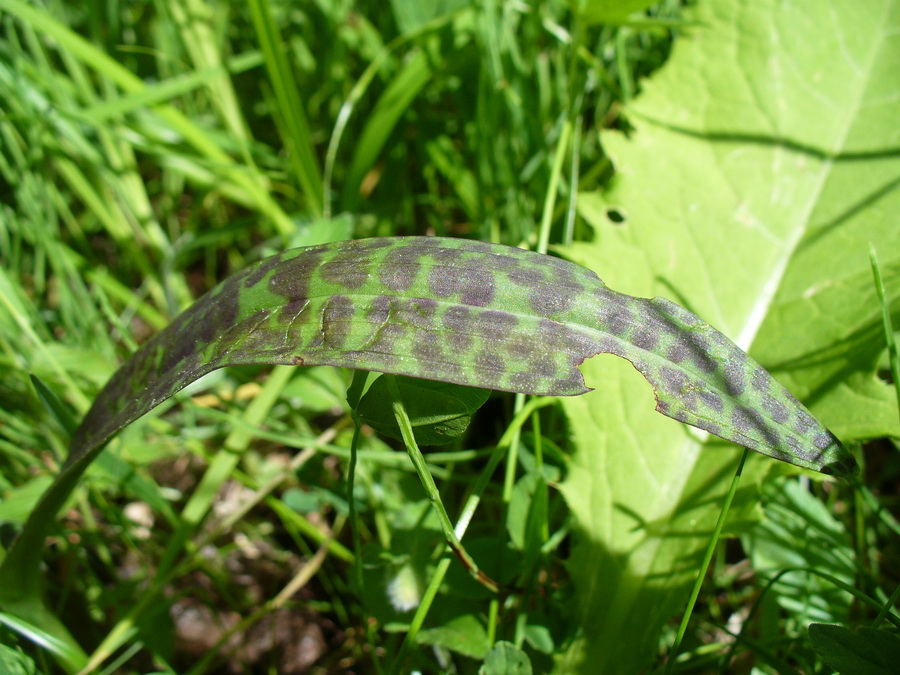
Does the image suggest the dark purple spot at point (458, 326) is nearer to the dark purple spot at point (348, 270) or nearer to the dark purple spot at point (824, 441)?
the dark purple spot at point (348, 270)

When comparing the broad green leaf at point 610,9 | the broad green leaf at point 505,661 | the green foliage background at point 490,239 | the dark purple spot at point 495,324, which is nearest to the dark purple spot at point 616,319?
the dark purple spot at point 495,324

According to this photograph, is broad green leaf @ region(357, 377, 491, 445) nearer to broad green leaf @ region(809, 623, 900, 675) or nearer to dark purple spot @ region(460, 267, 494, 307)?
dark purple spot @ region(460, 267, 494, 307)

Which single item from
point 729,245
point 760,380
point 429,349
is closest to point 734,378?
point 760,380

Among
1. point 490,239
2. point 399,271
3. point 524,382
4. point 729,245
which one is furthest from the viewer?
point 490,239

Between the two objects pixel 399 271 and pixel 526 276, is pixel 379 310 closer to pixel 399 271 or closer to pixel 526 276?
pixel 399 271

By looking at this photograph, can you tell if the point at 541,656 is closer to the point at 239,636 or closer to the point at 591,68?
the point at 239,636
